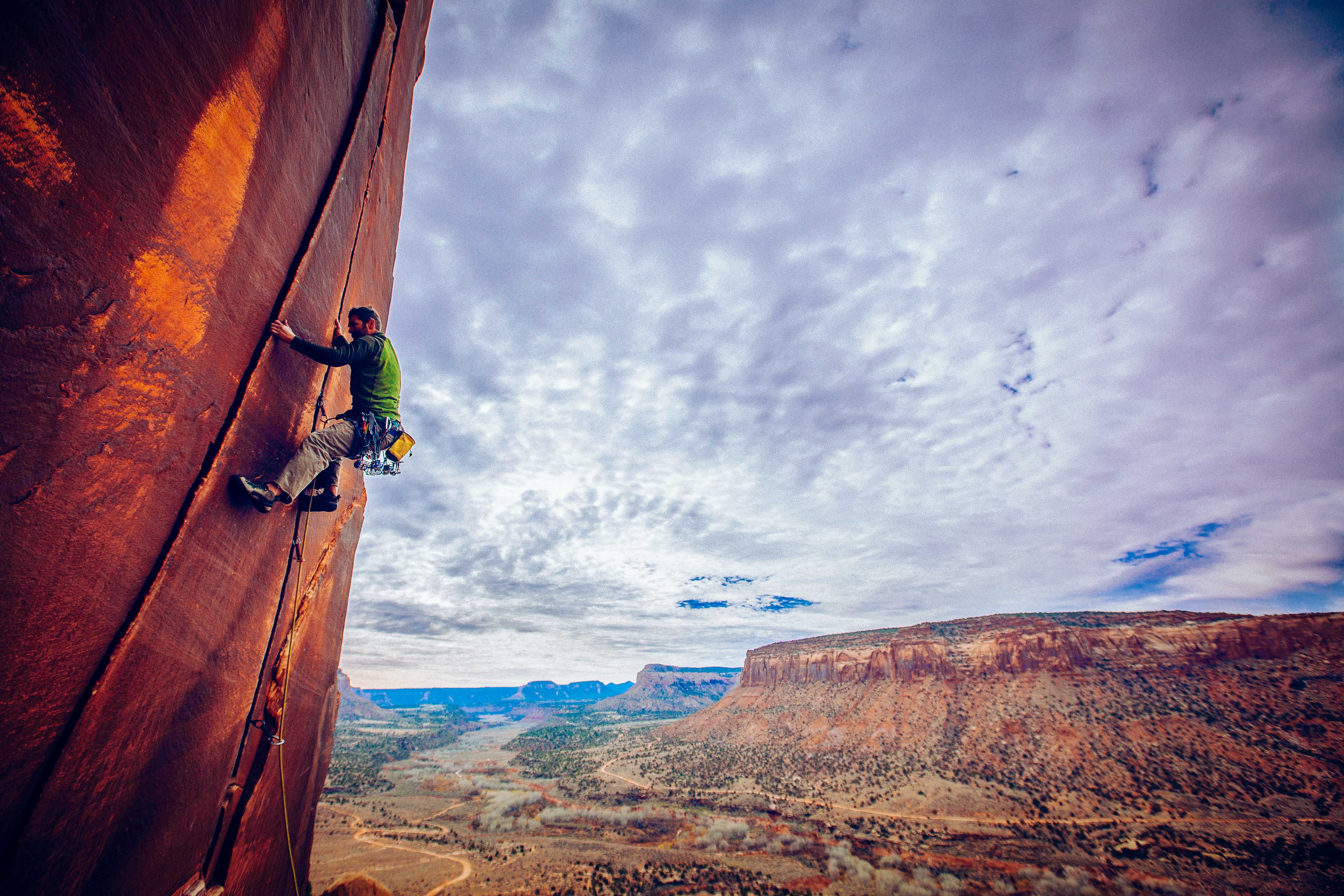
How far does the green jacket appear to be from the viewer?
4594 mm

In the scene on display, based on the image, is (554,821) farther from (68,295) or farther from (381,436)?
(68,295)

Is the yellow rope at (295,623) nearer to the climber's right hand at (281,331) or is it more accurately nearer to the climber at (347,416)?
the climber at (347,416)

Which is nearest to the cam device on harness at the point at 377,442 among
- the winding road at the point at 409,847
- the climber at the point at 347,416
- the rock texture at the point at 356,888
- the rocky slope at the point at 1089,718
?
the climber at the point at 347,416

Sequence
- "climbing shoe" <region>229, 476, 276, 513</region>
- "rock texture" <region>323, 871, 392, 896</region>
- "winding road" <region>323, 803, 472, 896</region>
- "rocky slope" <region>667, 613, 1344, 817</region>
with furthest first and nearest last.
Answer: "rocky slope" <region>667, 613, 1344, 817</region>
"winding road" <region>323, 803, 472, 896</region>
"rock texture" <region>323, 871, 392, 896</region>
"climbing shoe" <region>229, 476, 276, 513</region>

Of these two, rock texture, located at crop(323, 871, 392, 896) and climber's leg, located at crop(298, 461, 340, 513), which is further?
rock texture, located at crop(323, 871, 392, 896)

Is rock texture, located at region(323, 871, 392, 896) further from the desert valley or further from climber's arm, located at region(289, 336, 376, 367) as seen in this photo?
climber's arm, located at region(289, 336, 376, 367)

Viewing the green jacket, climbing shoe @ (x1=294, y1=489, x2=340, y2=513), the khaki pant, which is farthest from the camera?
climbing shoe @ (x1=294, y1=489, x2=340, y2=513)

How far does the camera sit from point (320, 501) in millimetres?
4992

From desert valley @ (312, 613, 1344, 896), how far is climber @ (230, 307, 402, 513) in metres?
12.8

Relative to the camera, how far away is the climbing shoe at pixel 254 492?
3.60m

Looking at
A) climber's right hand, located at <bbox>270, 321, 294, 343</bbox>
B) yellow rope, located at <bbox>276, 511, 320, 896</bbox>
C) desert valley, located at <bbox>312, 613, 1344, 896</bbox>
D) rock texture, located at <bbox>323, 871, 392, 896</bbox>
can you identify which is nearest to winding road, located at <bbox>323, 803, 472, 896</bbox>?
desert valley, located at <bbox>312, 613, 1344, 896</bbox>

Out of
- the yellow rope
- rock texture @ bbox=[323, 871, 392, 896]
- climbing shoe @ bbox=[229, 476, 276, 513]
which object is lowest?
rock texture @ bbox=[323, 871, 392, 896]

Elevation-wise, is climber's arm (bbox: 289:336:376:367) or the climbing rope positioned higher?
climber's arm (bbox: 289:336:376:367)

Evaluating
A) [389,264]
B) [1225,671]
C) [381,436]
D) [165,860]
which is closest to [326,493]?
[381,436]
